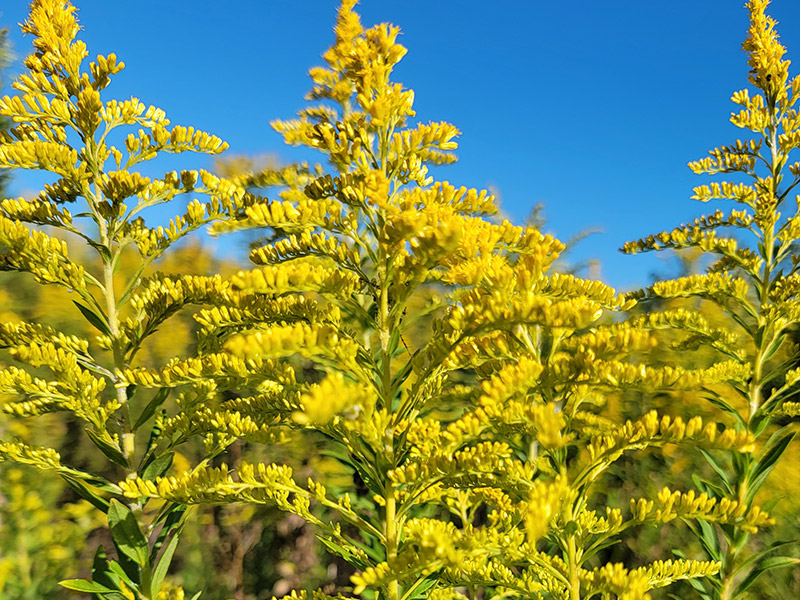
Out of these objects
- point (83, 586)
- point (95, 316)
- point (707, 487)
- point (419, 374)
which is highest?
point (95, 316)

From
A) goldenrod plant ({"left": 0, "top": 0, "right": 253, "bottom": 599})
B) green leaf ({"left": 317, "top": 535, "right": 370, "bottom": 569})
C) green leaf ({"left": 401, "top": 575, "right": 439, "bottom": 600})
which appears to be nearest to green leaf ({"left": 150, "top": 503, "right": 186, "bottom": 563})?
goldenrod plant ({"left": 0, "top": 0, "right": 253, "bottom": 599})

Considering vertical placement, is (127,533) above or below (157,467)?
below

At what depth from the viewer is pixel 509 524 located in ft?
7.70

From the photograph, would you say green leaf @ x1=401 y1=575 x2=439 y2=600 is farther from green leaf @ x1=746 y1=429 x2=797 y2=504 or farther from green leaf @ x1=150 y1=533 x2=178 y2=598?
green leaf @ x1=746 y1=429 x2=797 y2=504

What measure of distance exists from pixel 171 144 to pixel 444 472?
2220 millimetres

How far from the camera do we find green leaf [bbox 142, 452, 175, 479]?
241cm

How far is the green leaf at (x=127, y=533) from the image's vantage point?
7.35 ft

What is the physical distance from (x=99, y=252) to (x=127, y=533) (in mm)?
1378

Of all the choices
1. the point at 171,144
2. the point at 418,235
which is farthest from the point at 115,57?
the point at 418,235

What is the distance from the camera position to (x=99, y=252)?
2.60m

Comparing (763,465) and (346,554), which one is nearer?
(346,554)

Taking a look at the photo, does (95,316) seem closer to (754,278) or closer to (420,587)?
(420,587)

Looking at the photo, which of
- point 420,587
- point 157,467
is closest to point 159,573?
point 157,467

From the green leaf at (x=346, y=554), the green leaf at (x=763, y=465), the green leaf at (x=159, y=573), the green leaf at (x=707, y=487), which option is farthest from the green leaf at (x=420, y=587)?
the green leaf at (x=763, y=465)
